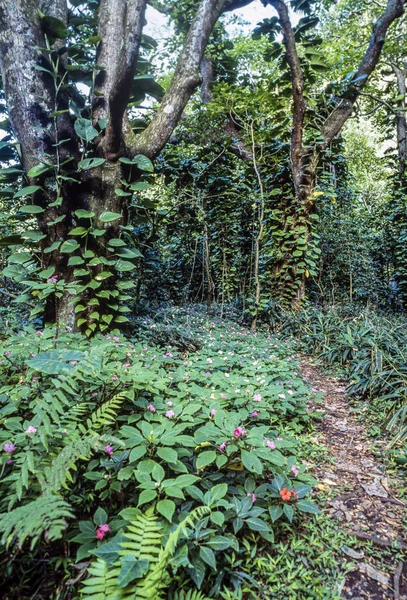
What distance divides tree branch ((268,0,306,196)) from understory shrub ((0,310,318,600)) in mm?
4212

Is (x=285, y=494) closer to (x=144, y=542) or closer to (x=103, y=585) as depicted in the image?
(x=144, y=542)

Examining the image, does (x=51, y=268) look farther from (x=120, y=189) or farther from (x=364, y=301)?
(x=364, y=301)

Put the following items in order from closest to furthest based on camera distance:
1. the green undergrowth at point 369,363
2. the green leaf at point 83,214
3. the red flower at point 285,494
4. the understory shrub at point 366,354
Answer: the red flower at point 285,494
the green undergrowth at point 369,363
the understory shrub at point 366,354
the green leaf at point 83,214

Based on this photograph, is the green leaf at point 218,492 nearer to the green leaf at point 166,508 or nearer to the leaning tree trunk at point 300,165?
the green leaf at point 166,508

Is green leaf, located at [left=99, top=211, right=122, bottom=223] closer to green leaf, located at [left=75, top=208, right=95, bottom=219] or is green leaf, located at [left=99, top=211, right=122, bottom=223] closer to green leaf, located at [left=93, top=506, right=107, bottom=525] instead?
green leaf, located at [left=75, top=208, right=95, bottom=219]

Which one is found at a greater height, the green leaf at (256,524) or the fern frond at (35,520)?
the fern frond at (35,520)

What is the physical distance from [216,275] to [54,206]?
12.0 ft

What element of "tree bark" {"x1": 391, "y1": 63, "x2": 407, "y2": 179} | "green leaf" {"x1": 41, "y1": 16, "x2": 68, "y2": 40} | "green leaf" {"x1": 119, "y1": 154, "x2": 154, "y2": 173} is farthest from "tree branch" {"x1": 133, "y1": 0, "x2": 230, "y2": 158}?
"tree bark" {"x1": 391, "y1": 63, "x2": 407, "y2": 179}

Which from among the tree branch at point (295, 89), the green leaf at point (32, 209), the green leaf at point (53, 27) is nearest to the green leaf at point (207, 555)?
the green leaf at point (32, 209)

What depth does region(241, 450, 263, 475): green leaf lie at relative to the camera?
108cm

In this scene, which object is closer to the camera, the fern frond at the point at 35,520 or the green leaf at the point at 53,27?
the fern frond at the point at 35,520

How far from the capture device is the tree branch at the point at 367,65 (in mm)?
4402

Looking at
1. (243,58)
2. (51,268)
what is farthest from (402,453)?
(243,58)

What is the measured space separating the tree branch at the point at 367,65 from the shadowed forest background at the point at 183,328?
3cm
